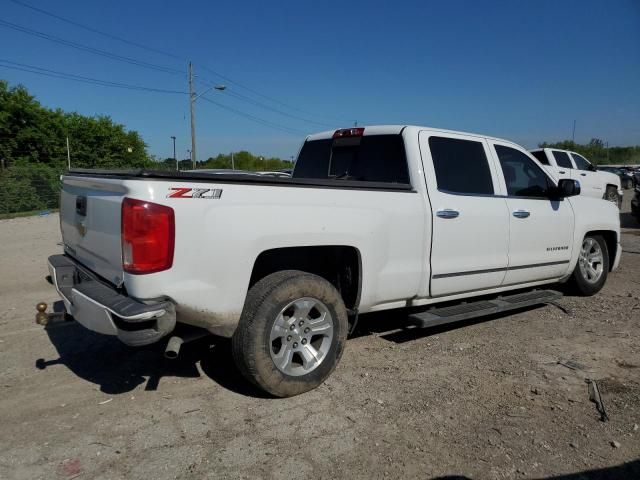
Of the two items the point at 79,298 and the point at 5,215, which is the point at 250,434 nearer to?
the point at 79,298

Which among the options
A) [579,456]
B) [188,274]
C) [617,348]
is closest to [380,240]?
[188,274]

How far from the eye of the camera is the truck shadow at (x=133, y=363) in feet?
12.7

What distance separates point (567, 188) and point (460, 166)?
1490mm

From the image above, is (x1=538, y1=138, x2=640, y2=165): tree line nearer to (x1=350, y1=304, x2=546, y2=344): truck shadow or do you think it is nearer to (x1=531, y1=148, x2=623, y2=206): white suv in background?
(x1=531, y1=148, x2=623, y2=206): white suv in background

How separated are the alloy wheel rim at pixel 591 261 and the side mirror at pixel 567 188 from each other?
3.18 ft

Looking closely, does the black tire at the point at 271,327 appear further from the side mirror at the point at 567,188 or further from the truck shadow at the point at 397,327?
the side mirror at the point at 567,188

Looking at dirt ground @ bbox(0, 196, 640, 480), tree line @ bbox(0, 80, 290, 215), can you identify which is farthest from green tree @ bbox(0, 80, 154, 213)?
dirt ground @ bbox(0, 196, 640, 480)

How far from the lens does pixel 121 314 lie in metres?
2.91

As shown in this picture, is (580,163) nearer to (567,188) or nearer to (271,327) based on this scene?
(567,188)

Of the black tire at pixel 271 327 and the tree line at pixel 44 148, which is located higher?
the tree line at pixel 44 148

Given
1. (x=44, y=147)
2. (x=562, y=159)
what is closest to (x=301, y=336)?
(x=562, y=159)

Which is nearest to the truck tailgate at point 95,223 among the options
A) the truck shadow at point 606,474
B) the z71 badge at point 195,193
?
the z71 badge at point 195,193

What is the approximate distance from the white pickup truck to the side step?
0.06 ft

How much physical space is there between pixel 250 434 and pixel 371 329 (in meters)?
2.33
